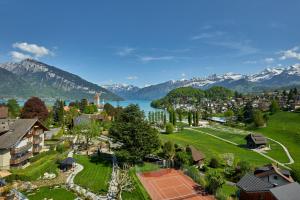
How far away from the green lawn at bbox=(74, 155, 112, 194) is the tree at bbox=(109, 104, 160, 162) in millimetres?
4810

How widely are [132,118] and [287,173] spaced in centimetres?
→ 2878

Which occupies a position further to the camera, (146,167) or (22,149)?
(146,167)

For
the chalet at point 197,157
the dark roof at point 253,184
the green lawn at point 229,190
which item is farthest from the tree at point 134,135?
the dark roof at point 253,184

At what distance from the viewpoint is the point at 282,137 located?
90.4 meters

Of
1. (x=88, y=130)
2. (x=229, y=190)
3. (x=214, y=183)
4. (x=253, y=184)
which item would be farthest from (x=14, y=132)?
(x=253, y=184)

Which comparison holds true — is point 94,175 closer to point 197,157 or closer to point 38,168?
point 38,168

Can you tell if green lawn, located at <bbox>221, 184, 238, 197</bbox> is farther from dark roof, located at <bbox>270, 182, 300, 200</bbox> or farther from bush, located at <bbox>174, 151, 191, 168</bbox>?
bush, located at <bbox>174, 151, 191, 168</bbox>

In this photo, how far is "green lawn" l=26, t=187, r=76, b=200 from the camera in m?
32.4

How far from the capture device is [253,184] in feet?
116

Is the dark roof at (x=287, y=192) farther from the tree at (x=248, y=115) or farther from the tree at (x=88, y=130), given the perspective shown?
the tree at (x=248, y=115)

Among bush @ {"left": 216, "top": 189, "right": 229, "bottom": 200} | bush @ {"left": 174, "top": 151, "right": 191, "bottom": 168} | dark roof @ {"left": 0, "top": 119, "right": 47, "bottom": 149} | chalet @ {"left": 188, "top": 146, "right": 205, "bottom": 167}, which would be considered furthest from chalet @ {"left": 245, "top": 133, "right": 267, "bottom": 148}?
dark roof @ {"left": 0, "top": 119, "right": 47, "bottom": 149}

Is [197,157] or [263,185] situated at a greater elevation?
[197,157]

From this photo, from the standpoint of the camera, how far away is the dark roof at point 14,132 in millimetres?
41375

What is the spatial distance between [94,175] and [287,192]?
28.1 meters
